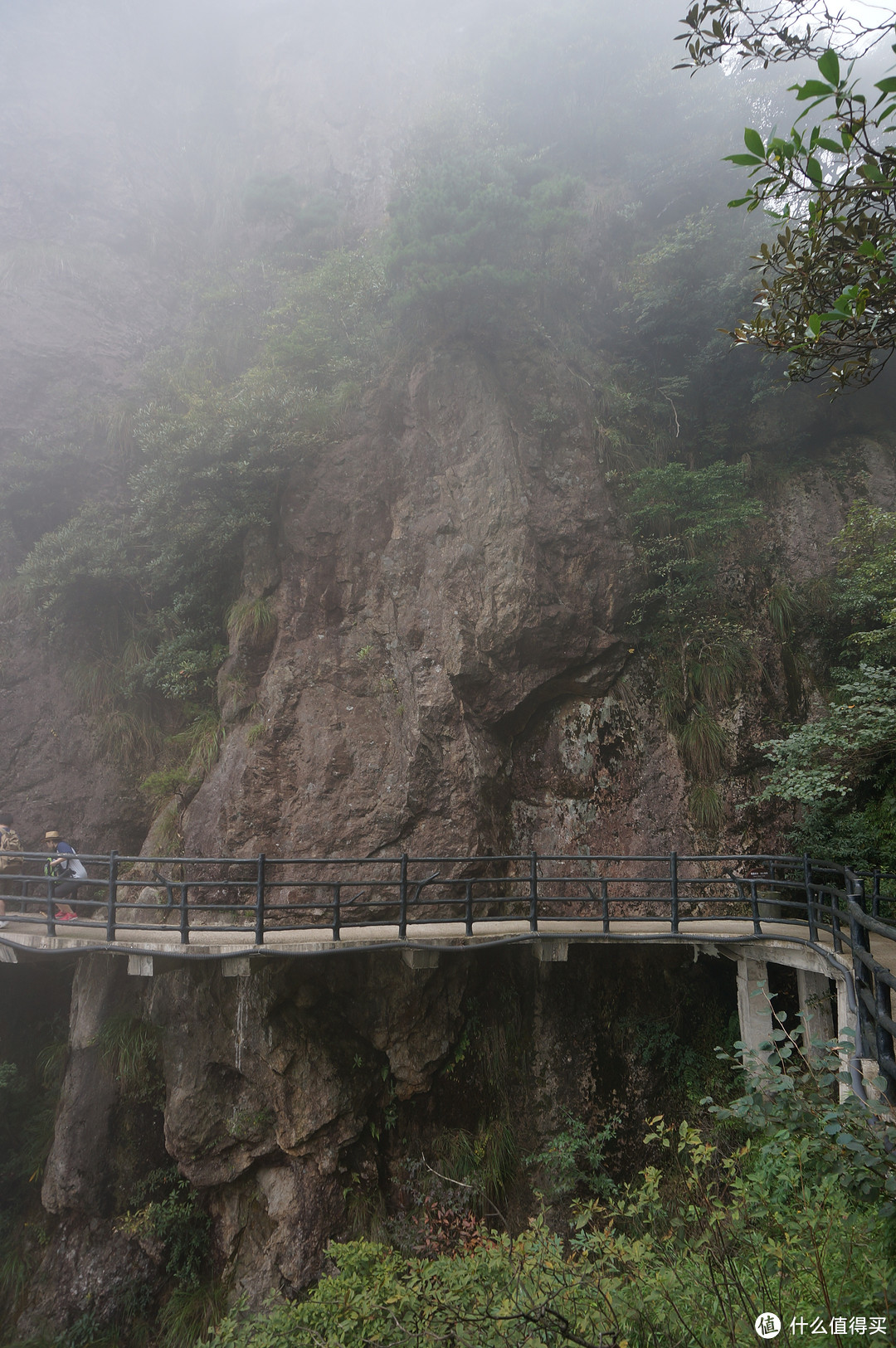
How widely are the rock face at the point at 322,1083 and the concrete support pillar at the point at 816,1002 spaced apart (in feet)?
5.77

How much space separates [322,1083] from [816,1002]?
19.7 feet

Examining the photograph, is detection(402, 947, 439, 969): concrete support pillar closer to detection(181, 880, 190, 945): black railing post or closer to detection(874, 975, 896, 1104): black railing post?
detection(181, 880, 190, 945): black railing post

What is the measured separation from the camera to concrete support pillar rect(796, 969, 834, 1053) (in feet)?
24.5

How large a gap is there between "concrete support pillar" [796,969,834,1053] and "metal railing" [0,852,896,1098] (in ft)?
1.78

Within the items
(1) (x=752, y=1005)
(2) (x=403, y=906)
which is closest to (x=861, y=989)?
(2) (x=403, y=906)

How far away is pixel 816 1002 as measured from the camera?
7.48 meters

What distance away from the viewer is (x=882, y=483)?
12.1 meters

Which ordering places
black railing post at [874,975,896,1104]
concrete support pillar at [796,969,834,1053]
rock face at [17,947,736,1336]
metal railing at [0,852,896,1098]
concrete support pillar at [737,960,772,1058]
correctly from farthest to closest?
1. rock face at [17,947,736,1336]
2. concrete support pillar at [737,960,772,1058]
3. concrete support pillar at [796,969,834,1053]
4. metal railing at [0,852,896,1098]
5. black railing post at [874,975,896,1104]

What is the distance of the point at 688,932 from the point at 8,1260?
396 inches

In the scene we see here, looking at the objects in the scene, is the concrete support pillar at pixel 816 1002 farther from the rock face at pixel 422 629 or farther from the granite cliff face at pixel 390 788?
the rock face at pixel 422 629

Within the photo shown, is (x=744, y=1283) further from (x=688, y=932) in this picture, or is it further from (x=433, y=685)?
(x=433, y=685)

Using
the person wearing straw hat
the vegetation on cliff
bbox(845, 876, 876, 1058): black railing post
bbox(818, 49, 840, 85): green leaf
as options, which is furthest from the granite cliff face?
bbox(818, 49, 840, 85): green leaf

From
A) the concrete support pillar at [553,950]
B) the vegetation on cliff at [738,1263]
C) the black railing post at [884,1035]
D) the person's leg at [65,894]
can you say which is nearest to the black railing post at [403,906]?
the concrete support pillar at [553,950]

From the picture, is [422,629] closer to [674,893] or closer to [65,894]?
[674,893]
